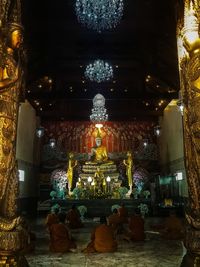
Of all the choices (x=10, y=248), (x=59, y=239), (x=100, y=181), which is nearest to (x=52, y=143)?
(x=100, y=181)

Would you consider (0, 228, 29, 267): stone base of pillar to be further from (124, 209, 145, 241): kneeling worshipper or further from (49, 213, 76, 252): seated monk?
(124, 209, 145, 241): kneeling worshipper

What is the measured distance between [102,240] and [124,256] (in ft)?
1.55

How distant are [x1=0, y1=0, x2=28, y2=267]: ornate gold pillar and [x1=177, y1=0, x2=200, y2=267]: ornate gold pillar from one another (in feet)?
5.47

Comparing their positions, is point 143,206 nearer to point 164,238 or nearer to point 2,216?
point 164,238

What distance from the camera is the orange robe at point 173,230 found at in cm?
630

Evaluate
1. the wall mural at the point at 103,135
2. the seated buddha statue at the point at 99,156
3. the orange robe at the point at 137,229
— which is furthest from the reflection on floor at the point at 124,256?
the wall mural at the point at 103,135

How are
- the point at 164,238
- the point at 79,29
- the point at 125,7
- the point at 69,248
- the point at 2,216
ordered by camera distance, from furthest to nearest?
the point at 79,29 → the point at 125,7 → the point at 164,238 → the point at 69,248 → the point at 2,216

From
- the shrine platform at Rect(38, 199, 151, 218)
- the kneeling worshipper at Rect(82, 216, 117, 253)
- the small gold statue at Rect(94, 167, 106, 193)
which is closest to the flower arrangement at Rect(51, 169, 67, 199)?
the small gold statue at Rect(94, 167, 106, 193)

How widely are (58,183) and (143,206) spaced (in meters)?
5.49

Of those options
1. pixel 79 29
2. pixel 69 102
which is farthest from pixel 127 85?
pixel 79 29

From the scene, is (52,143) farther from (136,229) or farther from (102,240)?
(102,240)

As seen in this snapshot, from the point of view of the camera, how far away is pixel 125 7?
8.38 m

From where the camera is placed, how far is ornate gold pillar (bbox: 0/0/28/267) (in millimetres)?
2721

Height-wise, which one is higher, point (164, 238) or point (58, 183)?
point (58, 183)
